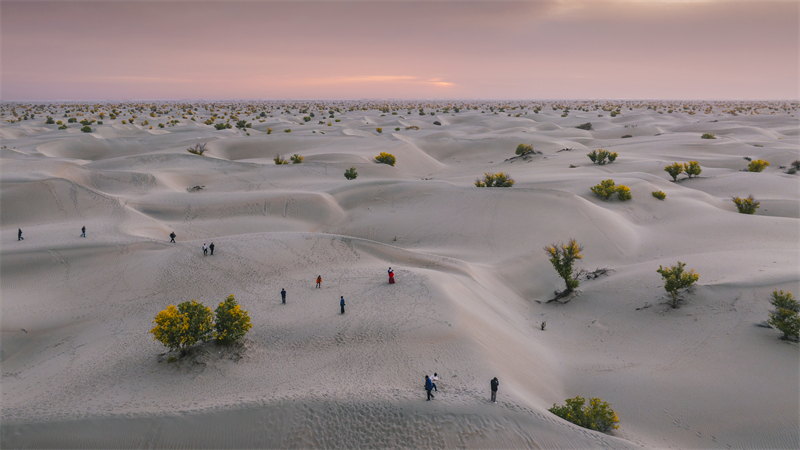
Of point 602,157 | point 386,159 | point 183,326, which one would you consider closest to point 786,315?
point 183,326

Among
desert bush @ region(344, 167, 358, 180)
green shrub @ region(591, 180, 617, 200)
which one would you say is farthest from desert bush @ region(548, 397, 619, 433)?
desert bush @ region(344, 167, 358, 180)

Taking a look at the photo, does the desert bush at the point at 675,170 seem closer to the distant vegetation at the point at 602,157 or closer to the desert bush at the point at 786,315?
the distant vegetation at the point at 602,157

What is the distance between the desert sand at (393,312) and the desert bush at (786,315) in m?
0.44

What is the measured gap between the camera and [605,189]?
96.0 feet

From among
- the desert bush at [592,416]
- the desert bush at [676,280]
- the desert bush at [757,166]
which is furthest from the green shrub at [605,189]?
the desert bush at [592,416]

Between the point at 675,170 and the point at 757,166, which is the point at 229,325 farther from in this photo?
the point at 757,166

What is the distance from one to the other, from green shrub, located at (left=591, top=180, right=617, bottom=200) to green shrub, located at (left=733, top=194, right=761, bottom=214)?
24.7 feet

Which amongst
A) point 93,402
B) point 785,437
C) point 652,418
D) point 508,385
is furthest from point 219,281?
point 785,437

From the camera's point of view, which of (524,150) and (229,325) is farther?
(524,150)

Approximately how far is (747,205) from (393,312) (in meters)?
26.1

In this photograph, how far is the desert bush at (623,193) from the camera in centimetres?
2869

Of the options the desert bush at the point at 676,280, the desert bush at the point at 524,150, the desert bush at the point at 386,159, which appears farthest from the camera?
the desert bush at the point at 524,150

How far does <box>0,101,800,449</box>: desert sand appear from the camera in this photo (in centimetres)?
983

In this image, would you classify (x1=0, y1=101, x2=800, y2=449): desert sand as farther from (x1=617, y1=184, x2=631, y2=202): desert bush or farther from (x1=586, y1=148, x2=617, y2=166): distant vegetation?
(x1=586, y1=148, x2=617, y2=166): distant vegetation
